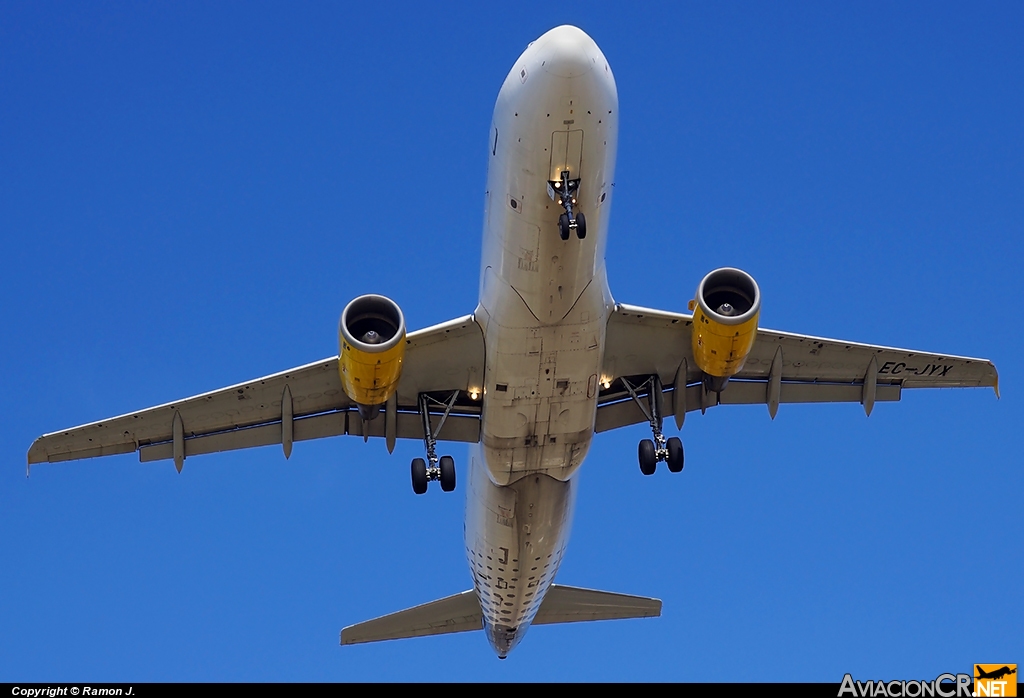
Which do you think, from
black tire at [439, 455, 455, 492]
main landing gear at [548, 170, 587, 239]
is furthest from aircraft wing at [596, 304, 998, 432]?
main landing gear at [548, 170, 587, 239]

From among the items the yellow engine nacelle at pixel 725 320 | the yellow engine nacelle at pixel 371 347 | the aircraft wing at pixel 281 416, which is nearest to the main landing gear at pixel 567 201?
the yellow engine nacelle at pixel 725 320

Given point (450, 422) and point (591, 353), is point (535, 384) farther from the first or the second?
point (450, 422)

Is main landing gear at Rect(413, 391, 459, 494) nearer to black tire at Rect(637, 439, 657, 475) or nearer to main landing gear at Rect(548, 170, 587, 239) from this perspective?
black tire at Rect(637, 439, 657, 475)

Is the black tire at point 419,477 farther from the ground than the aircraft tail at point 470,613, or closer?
closer

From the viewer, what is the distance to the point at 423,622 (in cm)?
3247

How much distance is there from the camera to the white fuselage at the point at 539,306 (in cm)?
2028

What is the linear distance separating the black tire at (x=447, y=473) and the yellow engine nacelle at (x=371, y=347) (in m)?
2.02

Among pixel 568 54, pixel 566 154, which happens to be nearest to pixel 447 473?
pixel 566 154

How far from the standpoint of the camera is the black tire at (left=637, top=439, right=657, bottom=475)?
25188 millimetres

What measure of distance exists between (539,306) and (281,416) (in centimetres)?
669

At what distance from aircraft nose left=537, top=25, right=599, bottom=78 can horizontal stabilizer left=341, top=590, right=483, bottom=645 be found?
52.8 feet

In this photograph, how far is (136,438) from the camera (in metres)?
25.9

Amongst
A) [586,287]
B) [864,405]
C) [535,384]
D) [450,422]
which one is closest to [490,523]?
[450,422]

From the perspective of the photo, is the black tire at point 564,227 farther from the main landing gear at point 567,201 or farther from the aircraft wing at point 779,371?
the aircraft wing at point 779,371
